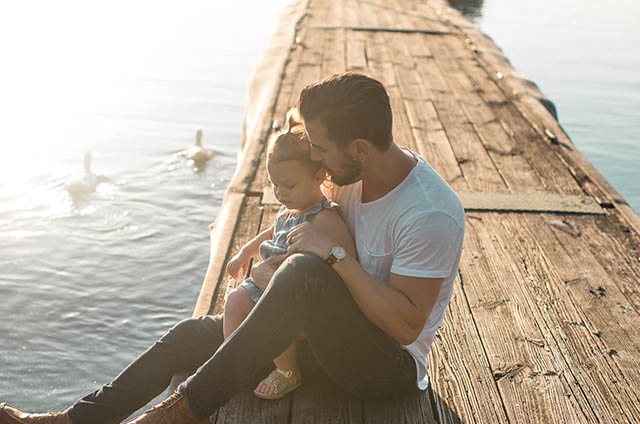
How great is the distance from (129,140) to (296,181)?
9688mm

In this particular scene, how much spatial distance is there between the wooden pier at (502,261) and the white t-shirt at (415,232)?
1.55 feet

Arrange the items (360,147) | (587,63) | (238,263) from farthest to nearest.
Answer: (587,63)
(238,263)
(360,147)

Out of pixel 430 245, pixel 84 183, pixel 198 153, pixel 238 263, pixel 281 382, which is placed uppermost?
pixel 430 245

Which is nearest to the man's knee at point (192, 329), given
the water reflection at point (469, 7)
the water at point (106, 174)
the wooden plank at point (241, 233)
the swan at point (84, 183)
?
the wooden plank at point (241, 233)

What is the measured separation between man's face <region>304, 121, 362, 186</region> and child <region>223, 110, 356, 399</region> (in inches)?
5.4

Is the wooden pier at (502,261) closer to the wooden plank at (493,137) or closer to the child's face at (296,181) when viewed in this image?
the wooden plank at (493,137)

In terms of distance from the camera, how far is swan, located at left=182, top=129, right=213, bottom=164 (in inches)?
442

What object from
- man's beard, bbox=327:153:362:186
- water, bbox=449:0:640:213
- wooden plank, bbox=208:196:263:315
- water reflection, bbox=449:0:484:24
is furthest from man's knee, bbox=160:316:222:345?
water reflection, bbox=449:0:484:24

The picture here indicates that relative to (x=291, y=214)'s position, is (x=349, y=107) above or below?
above

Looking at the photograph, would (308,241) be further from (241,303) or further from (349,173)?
(241,303)

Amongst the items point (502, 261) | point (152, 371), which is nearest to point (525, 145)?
point (502, 261)

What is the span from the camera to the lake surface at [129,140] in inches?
280

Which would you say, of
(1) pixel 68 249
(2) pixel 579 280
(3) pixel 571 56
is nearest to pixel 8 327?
(1) pixel 68 249

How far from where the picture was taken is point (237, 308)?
294 cm
